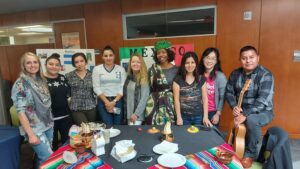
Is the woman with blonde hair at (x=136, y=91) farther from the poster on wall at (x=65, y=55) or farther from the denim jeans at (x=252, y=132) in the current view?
the poster on wall at (x=65, y=55)

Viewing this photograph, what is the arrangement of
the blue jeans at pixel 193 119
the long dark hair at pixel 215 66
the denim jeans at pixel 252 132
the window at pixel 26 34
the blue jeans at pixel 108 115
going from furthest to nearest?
the window at pixel 26 34 → the blue jeans at pixel 108 115 → the long dark hair at pixel 215 66 → the blue jeans at pixel 193 119 → the denim jeans at pixel 252 132

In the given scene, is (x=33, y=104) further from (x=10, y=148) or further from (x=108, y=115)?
(x=108, y=115)

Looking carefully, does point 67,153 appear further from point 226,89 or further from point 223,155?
point 226,89

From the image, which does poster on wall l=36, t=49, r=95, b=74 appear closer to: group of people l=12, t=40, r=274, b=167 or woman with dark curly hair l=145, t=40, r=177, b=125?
group of people l=12, t=40, r=274, b=167

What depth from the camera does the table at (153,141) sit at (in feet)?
4.12

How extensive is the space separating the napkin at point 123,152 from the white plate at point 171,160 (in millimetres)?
183

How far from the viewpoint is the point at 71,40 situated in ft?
14.2

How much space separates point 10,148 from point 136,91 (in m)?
1.38

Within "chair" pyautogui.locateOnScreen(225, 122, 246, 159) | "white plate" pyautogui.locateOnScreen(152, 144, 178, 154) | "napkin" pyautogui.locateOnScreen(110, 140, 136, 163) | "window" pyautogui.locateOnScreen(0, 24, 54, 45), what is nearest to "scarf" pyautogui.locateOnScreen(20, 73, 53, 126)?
"napkin" pyautogui.locateOnScreen(110, 140, 136, 163)

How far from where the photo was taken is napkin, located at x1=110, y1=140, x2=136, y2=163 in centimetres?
127

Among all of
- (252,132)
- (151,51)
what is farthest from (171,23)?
(252,132)

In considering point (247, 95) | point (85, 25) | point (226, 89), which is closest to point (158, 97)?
point (226, 89)

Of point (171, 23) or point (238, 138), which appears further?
point (171, 23)

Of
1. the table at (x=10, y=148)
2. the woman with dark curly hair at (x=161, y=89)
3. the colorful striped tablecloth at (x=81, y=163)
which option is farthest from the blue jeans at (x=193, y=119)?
the table at (x=10, y=148)
